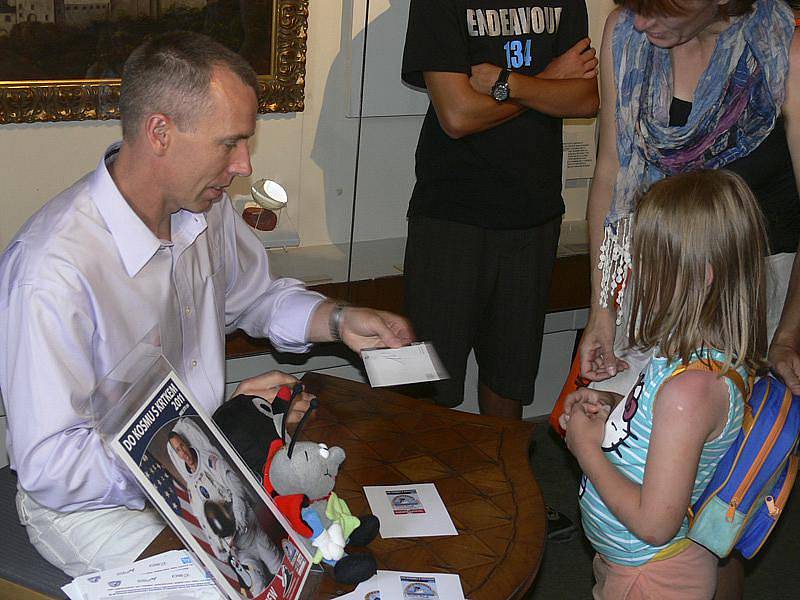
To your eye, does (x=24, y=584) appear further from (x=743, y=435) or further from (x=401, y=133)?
(x=401, y=133)

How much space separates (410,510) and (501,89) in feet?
5.25

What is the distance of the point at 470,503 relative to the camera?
7.18ft

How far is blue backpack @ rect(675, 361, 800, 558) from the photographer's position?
2135 mm

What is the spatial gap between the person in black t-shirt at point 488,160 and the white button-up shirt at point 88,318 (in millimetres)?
958

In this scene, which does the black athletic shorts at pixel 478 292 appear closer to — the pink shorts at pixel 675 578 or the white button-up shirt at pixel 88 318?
the white button-up shirt at pixel 88 318

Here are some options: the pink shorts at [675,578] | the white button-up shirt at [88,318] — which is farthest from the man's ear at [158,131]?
the pink shorts at [675,578]

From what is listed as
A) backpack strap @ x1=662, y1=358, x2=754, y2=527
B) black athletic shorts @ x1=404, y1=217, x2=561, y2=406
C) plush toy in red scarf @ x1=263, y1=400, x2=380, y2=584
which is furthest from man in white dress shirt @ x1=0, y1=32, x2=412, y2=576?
black athletic shorts @ x1=404, y1=217, x2=561, y2=406

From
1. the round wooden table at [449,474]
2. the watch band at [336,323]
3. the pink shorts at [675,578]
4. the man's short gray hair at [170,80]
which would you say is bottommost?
the pink shorts at [675,578]

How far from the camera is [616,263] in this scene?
9.15 ft

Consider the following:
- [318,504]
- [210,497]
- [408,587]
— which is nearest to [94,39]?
[318,504]

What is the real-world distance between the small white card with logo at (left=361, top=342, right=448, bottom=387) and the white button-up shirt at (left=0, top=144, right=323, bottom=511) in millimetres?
461

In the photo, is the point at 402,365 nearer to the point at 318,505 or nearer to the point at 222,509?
the point at 318,505

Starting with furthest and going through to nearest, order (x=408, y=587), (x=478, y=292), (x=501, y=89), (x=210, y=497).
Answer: (x=478, y=292)
(x=501, y=89)
(x=408, y=587)
(x=210, y=497)

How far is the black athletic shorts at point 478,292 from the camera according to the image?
3.39 m
